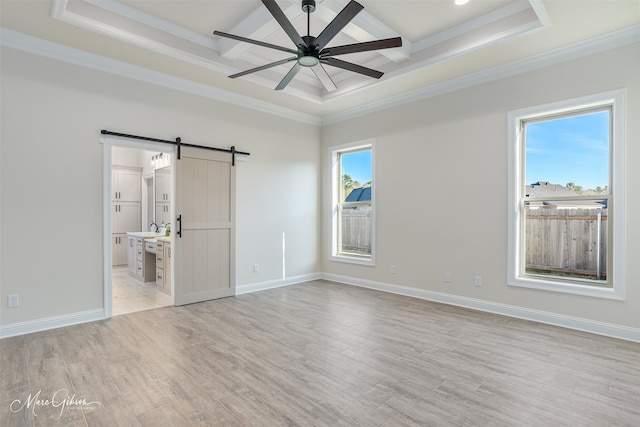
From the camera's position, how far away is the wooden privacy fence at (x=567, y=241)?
3.63 meters

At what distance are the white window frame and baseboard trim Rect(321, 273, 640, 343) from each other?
30 cm

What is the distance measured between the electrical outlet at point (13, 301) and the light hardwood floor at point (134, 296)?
0.97 m

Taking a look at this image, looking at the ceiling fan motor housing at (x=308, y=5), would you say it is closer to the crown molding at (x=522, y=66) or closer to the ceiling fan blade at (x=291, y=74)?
the ceiling fan blade at (x=291, y=74)

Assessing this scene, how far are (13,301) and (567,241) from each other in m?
6.17

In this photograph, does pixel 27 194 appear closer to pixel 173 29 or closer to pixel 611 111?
pixel 173 29

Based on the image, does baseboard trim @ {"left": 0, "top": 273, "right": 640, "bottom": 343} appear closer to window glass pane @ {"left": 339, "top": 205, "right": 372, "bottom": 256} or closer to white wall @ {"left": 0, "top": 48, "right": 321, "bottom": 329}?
white wall @ {"left": 0, "top": 48, "right": 321, "bottom": 329}

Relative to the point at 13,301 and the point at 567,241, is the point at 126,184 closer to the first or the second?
the point at 13,301

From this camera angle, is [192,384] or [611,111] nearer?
[192,384]

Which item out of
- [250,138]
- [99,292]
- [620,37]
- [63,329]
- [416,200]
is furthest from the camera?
[250,138]

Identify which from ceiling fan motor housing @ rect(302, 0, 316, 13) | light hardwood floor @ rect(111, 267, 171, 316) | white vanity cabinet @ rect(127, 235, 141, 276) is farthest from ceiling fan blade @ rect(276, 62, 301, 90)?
white vanity cabinet @ rect(127, 235, 141, 276)

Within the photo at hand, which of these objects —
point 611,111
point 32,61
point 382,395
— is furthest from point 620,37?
point 32,61

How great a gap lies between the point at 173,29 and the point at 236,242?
9.83 ft

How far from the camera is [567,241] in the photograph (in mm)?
3859

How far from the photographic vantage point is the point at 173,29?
3.74m
